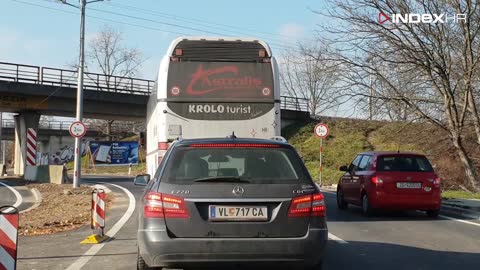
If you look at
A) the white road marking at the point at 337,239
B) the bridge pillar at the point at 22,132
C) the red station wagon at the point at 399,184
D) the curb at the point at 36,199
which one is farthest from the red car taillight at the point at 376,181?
the bridge pillar at the point at 22,132

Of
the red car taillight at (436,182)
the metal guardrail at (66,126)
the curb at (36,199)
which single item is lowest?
the curb at (36,199)

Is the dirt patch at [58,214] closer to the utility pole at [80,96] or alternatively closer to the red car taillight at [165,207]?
the utility pole at [80,96]

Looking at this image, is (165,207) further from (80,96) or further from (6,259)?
(80,96)

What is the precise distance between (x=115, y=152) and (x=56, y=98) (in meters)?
18.5

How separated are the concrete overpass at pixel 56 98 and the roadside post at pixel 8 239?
29.9 meters

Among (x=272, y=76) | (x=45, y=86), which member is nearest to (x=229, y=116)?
(x=272, y=76)

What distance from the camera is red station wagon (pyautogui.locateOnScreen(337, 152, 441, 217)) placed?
13336 mm

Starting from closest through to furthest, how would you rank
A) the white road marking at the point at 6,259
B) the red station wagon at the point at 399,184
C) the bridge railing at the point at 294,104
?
the white road marking at the point at 6,259 < the red station wagon at the point at 399,184 < the bridge railing at the point at 294,104

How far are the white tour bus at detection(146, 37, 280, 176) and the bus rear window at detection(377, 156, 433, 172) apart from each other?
2.80m

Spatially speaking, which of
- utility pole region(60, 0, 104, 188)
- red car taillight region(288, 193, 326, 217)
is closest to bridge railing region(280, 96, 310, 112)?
utility pole region(60, 0, 104, 188)

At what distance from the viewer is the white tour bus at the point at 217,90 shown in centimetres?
1241

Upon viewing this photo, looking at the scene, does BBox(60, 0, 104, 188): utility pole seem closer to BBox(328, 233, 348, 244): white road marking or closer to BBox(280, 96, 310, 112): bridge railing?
BBox(328, 233, 348, 244): white road marking

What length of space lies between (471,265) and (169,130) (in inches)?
262

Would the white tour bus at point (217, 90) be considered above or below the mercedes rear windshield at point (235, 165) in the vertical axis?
above
